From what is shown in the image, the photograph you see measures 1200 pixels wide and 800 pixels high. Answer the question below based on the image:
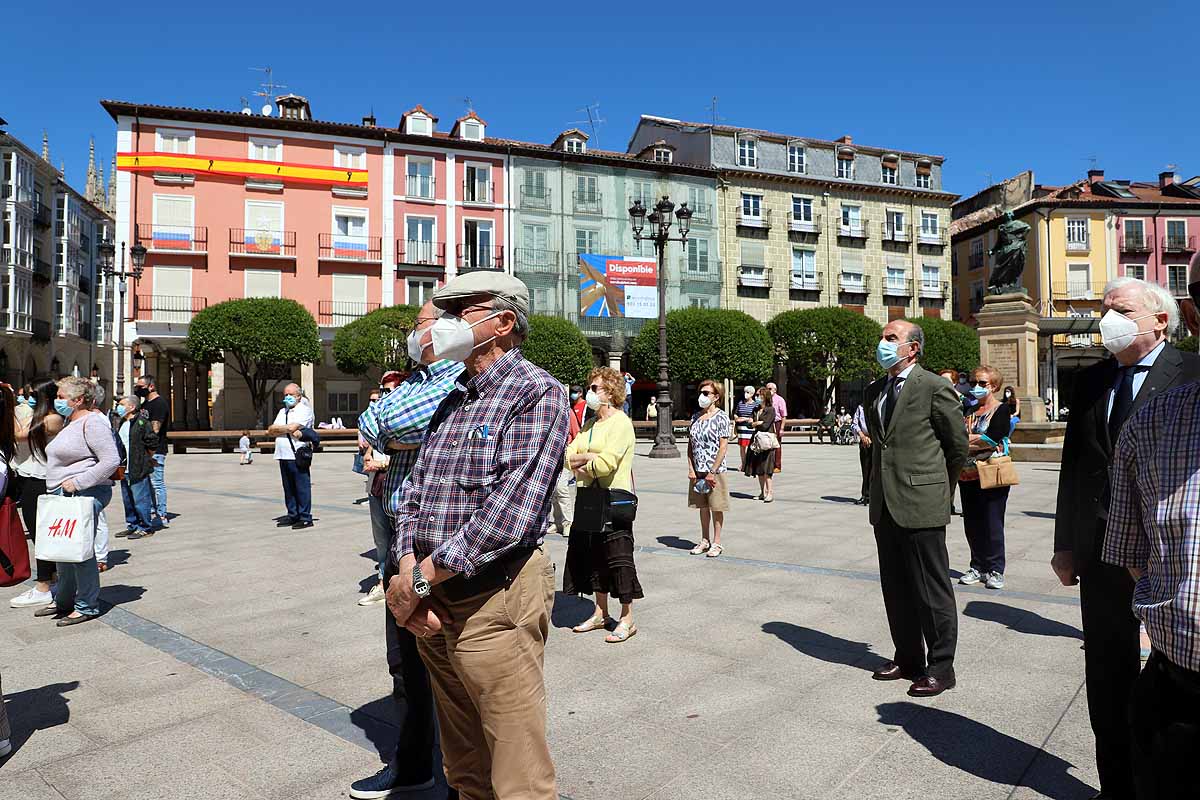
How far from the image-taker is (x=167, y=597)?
6180 millimetres

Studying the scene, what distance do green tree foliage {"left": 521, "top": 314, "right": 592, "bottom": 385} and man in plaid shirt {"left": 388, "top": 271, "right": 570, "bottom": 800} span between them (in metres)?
30.6

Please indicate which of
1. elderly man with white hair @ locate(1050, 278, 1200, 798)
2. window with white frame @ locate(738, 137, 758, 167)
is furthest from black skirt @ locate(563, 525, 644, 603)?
window with white frame @ locate(738, 137, 758, 167)

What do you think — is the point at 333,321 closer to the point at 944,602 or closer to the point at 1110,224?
the point at 944,602

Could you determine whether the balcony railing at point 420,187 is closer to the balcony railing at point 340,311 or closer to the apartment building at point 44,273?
the balcony railing at point 340,311

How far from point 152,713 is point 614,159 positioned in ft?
127

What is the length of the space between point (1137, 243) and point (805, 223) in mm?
19391

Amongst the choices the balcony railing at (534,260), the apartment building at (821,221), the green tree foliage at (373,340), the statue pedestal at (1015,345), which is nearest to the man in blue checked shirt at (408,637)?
the statue pedestal at (1015,345)

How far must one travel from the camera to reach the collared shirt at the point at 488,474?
2.14 metres

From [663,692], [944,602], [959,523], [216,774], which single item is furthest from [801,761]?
[959,523]

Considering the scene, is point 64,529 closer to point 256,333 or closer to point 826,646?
point 826,646

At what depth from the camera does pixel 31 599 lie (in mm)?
6000

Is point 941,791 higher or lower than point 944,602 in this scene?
lower

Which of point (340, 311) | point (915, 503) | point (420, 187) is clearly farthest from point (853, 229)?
point (915, 503)

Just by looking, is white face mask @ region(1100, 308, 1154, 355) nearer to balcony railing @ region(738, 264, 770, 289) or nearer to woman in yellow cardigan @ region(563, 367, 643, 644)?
woman in yellow cardigan @ region(563, 367, 643, 644)
